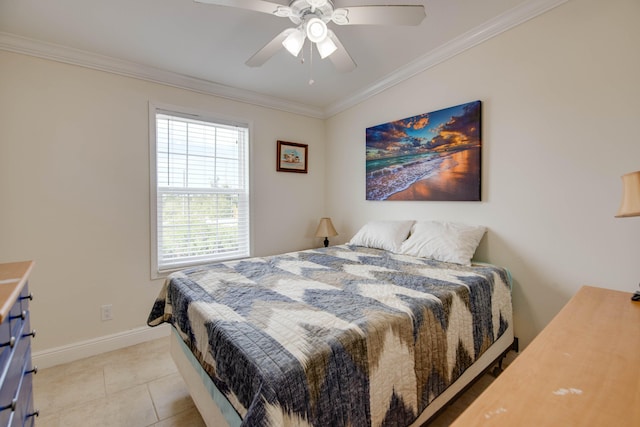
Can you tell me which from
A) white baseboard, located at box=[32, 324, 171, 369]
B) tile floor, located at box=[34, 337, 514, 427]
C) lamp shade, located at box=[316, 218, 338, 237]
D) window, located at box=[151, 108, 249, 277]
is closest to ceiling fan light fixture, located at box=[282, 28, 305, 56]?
window, located at box=[151, 108, 249, 277]

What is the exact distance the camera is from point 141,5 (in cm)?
175

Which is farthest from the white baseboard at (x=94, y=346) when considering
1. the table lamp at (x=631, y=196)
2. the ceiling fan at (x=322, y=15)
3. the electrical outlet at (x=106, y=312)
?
the table lamp at (x=631, y=196)

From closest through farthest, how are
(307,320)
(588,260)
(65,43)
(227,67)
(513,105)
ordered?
(307,320)
(588,260)
(513,105)
(65,43)
(227,67)

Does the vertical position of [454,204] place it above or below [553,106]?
below

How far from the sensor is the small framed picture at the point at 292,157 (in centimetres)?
337

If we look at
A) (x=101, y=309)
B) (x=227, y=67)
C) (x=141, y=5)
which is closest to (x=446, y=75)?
→ (x=227, y=67)

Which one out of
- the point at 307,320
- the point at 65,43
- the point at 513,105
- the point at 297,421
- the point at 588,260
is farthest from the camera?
the point at 65,43

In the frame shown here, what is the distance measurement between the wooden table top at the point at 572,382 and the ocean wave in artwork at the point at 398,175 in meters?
1.65

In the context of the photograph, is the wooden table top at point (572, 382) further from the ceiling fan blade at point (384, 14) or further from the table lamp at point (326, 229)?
the table lamp at point (326, 229)

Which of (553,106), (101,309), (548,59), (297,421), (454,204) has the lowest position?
(101,309)

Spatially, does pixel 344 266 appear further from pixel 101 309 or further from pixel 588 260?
pixel 101 309

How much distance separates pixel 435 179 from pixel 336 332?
6.10ft

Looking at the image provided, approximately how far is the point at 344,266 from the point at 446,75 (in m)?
1.84

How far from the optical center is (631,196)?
112 centimetres
